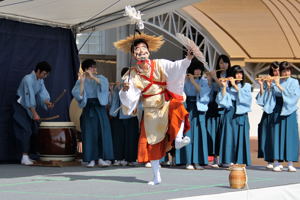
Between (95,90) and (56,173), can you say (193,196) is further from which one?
(95,90)

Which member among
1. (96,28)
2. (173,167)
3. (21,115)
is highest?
(96,28)

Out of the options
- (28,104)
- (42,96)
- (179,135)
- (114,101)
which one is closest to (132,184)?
(179,135)

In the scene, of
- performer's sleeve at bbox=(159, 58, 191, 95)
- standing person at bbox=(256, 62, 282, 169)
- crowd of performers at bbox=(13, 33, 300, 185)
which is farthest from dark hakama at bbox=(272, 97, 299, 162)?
performer's sleeve at bbox=(159, 58, 191, 95)

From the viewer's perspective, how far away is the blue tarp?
9.45 meters

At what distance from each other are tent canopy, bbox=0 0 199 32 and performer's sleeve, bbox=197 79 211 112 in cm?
108

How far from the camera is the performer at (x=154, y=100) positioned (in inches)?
269

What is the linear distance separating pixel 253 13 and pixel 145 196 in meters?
15.7

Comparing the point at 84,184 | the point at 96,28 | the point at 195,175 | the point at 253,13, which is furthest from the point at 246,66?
the point at 84,184

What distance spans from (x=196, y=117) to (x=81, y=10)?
217 centimetres

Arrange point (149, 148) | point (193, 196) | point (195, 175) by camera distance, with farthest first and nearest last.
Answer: point (195, 175), point (149, 148), point (193, 196)

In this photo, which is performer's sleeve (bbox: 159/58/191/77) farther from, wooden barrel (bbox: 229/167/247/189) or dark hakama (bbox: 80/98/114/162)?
dark hakama (bbox: 80/98/114/162)

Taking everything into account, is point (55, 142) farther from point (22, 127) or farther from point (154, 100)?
point (154, 100)

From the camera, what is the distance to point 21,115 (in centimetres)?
934

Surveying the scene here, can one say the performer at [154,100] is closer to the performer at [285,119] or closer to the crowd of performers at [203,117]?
the crowd of performers at [203,117]
